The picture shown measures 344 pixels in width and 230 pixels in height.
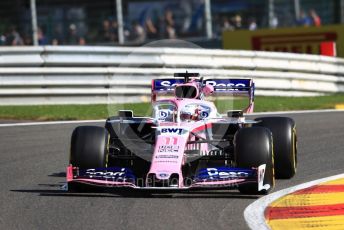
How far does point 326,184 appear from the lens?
935 cm

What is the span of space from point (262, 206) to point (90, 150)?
6.30 ft

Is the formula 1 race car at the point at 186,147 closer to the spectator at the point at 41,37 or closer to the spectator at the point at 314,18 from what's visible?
the spectator at the point at 41,37

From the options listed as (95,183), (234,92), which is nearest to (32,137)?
(234,92)

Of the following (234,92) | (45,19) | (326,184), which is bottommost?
(326,184)

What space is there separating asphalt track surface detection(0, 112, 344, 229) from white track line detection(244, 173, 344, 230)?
0.24 ft

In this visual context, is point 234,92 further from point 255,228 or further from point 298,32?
point 298,32

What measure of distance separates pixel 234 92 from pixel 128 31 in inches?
510

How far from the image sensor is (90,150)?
9.16 m

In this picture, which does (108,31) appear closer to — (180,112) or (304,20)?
(304,20)

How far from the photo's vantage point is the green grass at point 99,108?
16656 millimetres

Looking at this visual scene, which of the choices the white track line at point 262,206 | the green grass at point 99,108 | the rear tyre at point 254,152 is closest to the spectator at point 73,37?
the green grass at point 99,108

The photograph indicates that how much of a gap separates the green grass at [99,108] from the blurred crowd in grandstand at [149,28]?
15.6 ft

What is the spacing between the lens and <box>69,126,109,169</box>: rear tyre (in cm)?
914

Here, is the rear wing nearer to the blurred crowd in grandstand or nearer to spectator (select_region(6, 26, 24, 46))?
the blurred crowd in grandstand
